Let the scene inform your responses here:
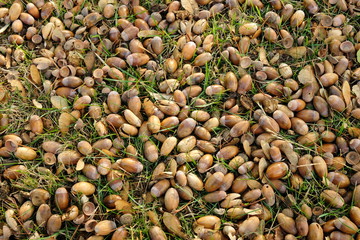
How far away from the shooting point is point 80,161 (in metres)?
2.03

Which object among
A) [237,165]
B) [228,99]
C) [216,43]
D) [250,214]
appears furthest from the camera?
[216,43]

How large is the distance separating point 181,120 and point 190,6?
81cm

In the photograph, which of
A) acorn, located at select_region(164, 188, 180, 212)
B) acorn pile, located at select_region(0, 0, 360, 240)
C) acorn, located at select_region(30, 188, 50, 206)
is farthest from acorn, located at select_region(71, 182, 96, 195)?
acorn, located at select_region(164, 188, 180, 212)

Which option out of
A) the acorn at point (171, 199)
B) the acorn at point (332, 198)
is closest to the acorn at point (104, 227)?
the acorn at point (171, 199)

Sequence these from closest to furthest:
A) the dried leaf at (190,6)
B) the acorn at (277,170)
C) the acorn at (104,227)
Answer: the acorn at (104,227) < the acorn at (277,170) < the dried leaf at (190,6)

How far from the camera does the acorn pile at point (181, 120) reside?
75.4 inches

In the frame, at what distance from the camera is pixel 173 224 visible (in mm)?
1883

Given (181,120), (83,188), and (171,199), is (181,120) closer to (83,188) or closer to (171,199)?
(171,199)

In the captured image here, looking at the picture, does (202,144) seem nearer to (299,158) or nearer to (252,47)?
(299,158)

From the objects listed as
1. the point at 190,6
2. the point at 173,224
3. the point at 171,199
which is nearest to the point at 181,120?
the point at 171,199

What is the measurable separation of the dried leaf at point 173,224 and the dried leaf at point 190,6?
1.31m

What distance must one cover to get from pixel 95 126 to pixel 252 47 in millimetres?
1083

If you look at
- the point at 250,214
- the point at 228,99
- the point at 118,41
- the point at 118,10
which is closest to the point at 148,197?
the point at 250,214

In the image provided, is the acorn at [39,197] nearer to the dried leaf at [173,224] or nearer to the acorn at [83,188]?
the acorn at [83,188]
